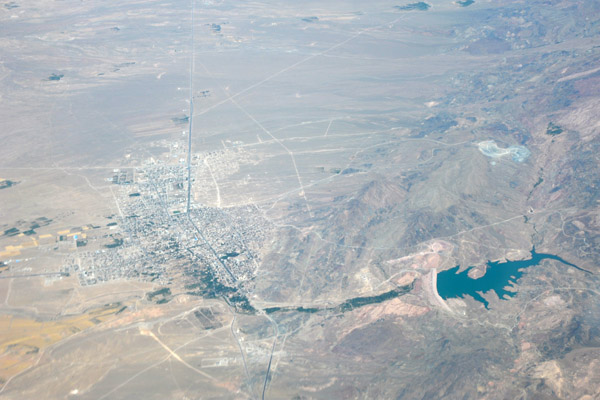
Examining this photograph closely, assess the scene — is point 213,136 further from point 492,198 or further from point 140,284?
point 492,198

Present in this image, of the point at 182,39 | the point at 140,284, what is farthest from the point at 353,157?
the point at 182,39

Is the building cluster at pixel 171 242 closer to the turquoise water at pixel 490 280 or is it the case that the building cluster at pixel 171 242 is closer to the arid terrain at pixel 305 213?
the arid terrain at pixel 305 213

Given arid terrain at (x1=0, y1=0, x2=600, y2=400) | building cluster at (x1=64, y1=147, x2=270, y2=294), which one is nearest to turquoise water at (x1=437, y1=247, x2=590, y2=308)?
arid terrain at (x1=0, y1=0, x2=600, y2=400)

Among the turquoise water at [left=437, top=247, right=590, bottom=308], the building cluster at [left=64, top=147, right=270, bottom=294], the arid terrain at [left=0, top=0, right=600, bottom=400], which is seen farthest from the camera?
the building cluster at [left=64, top=147, right=270, bottom=294]

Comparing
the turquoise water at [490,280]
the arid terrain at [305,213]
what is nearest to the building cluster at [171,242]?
the arid terrain at [305,213]

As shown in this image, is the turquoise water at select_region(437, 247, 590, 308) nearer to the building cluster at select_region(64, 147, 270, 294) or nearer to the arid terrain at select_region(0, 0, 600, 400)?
the arid terrain at select_region(0, 0, 600, 400)

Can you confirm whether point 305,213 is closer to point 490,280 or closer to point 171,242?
point 171,242

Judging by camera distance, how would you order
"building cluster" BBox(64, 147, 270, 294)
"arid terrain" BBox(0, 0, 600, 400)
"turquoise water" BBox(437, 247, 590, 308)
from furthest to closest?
1. "building cluster" BBox(64, 147, 270, 294)
2. "turquoise water" BBox(437, 247, 590, 308)
3. "arid terrain" BBox(0, 0, 600, 400)

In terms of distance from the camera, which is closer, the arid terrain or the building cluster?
the arid terrain
